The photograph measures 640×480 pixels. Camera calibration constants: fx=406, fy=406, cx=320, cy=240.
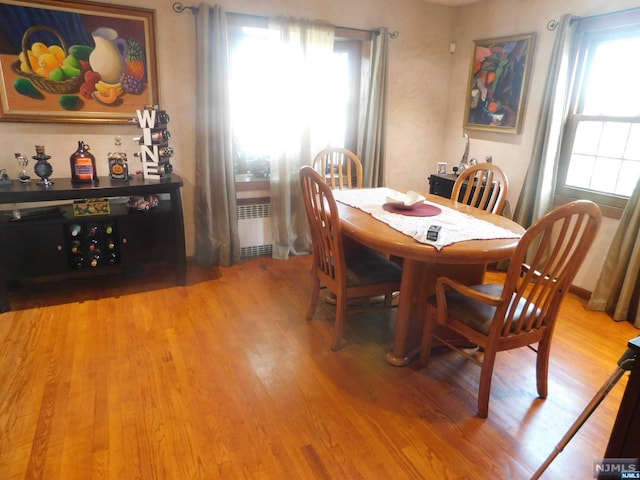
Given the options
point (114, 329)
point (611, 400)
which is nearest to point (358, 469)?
point (611, 400)

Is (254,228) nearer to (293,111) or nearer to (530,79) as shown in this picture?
(293,111)

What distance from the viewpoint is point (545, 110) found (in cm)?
323

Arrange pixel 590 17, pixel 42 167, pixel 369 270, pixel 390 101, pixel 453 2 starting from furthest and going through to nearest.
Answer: pixel 390 101 < pixel 453 2 < pixel 590 17 < pixel 42 167 < pixel 369 270

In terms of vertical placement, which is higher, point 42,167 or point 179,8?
point 179,8

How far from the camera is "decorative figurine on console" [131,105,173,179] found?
2953 millimetres

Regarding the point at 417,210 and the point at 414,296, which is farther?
the point at 417,210

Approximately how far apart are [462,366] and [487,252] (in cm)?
77

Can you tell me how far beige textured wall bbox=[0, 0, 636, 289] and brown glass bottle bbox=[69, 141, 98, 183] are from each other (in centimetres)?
24

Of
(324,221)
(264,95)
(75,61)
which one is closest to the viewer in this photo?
(324,221)

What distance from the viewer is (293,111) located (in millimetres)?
3520

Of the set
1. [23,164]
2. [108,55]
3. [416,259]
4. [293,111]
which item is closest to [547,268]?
[416,259]

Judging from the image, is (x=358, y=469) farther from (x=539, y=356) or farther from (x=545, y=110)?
(x=545, y=110)

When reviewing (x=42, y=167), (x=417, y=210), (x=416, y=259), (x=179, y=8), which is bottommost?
(x=416, y=259)

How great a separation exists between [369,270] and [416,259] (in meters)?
0.49
